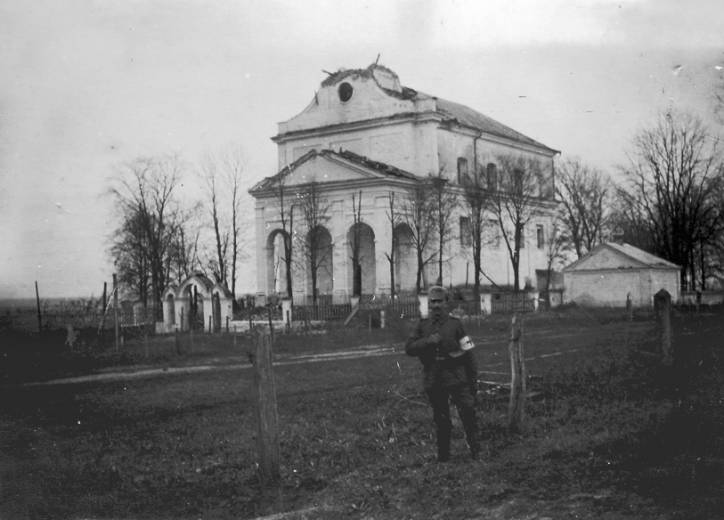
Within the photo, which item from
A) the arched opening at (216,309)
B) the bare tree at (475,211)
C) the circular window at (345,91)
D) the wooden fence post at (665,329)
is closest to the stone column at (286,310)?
the arched opening at (216,309)

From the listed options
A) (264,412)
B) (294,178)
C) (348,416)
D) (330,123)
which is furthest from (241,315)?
(264,412)

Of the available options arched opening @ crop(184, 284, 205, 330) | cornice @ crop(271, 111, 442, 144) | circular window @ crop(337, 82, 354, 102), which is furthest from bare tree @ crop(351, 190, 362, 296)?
arched opening @ crop(184, 284, 205, 330)

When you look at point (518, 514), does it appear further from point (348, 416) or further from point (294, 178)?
point (294, 178)

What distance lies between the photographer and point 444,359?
8023 millimetres

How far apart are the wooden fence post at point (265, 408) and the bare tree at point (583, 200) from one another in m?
47.8

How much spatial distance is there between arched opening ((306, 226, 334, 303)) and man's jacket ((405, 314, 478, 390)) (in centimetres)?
3157

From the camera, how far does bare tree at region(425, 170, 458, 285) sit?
3856 centimetres

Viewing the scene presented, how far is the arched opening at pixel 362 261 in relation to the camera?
40.5 m

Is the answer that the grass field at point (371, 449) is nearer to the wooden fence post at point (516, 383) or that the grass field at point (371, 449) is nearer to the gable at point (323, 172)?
the wooden fence post at point (516, 383)

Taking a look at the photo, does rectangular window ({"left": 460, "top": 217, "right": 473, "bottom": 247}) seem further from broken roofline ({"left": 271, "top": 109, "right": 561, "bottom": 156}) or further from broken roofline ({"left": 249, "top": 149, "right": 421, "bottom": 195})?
broken roofline ({"left": 271, "top": 109, "right": 561, "bottom": 156})

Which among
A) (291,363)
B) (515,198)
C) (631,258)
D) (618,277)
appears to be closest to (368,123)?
(515,198)

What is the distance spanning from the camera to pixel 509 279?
47719 mm

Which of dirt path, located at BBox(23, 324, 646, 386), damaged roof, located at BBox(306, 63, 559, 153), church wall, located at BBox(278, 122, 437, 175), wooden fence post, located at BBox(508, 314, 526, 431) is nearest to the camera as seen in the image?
wooden fence post, located at BBox(508, 314, 526, 431)

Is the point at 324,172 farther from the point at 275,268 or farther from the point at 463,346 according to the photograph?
the point at 463,346
